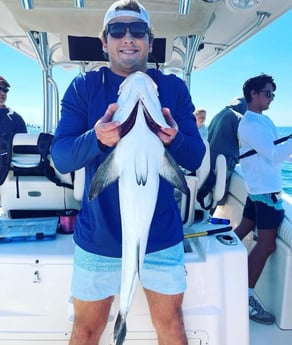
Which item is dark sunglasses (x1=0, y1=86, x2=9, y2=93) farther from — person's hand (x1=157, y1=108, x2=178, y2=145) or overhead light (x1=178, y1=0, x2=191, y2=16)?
person's hand (x1=157, y1=108, x2=178, y2=145)

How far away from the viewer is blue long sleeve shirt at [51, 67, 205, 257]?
155 centimetres

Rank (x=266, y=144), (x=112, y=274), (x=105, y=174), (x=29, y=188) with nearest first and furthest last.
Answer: (x=105, y=174) < (x=112, y=274) < (x=29, y=188) < (x=266, y=144)

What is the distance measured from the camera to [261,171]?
2.78m

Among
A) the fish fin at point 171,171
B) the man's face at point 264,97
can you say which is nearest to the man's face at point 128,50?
the fish fin at point 171,171

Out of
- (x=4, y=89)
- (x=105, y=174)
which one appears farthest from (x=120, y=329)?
(x=4, y=89)

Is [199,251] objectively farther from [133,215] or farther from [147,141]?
[147,141]

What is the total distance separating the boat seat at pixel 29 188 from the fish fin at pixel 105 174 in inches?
48.7

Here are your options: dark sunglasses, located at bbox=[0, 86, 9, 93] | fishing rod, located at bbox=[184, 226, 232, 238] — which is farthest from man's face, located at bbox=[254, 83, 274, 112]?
dark sunglasses, located at bbox=[0, 86, 9, 93]

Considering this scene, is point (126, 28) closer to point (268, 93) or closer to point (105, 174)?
point (105, 174)

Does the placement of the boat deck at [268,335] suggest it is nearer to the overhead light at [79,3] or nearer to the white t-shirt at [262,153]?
the white t-shirt at [262,153]

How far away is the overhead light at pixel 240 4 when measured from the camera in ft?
8.81

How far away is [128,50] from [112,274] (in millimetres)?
957

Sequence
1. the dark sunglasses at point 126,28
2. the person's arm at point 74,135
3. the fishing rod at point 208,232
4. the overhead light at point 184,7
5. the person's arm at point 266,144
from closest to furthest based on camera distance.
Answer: the person's arm at point 74,135 < the dark sunglasses at point 126,28 < the fishing rod at point 208,232 < the overhead light at point 184,7 < the person's arm at point 266,144

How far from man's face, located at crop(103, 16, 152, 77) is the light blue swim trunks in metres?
0.81
